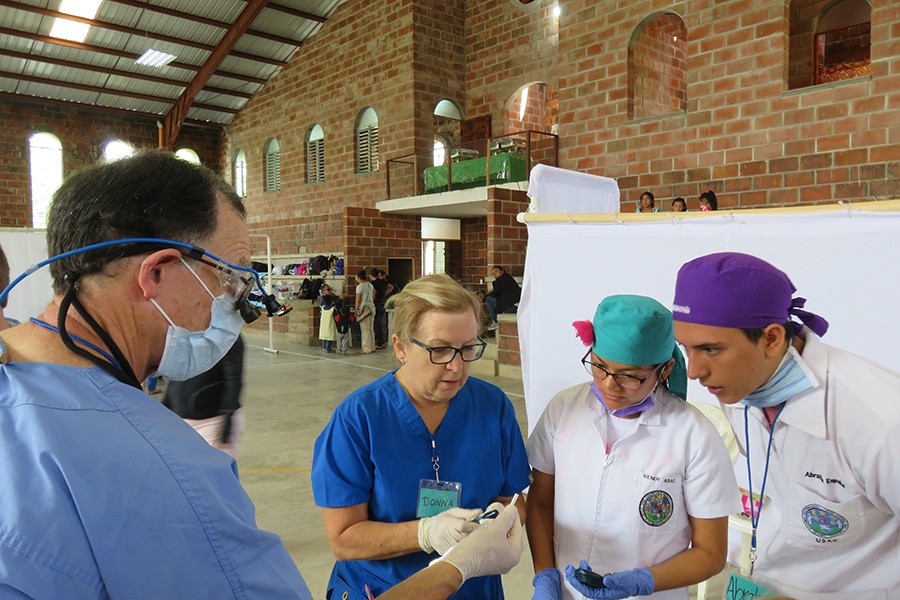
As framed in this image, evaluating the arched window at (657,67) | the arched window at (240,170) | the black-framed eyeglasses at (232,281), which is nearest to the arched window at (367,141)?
the arched window at (240,170)

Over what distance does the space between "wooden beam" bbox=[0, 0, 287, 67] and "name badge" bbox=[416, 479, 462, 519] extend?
43.5 ft

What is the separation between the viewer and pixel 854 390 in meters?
1.20

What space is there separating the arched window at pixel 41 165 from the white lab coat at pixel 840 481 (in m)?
16.5

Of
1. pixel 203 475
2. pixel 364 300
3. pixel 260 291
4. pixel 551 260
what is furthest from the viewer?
pixel 364 300

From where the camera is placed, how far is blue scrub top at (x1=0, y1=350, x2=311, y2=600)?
60 centimetres

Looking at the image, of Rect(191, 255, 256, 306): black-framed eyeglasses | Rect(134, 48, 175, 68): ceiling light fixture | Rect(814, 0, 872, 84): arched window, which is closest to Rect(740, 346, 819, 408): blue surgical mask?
Rect(191, 255, 256, 306): black-framed eyeglasses

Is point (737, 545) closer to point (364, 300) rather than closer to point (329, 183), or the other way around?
point (364, 300)

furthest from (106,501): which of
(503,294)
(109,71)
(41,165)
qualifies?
(41,165)

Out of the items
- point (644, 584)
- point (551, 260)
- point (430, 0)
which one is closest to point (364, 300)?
point (430, 0)

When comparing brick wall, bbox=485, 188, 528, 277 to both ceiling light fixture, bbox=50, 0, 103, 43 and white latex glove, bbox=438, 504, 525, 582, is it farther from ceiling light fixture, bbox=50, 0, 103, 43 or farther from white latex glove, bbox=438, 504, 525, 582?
ceiling light fixture, bbox=50, 0, 103, 43

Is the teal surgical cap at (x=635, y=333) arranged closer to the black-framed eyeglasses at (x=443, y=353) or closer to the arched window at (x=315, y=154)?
the black-framed eyeglasses at (x=443, y=353)

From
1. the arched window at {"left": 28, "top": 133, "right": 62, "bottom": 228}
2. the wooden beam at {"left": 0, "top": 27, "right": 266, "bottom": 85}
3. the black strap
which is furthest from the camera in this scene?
the arched window at {"left": 28, "top": 133, "right": 62, "bottom": 228}

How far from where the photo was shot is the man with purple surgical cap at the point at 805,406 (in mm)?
1207

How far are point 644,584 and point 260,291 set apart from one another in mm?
1068
